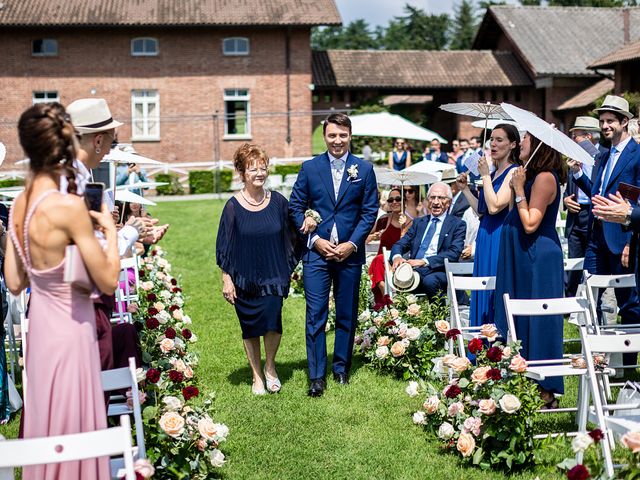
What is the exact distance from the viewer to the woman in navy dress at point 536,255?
20.0 ft

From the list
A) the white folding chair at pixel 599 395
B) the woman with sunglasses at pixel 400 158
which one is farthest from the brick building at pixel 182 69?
the white folding chair at pixel 599 395

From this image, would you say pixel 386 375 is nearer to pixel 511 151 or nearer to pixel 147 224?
pixel 511 151

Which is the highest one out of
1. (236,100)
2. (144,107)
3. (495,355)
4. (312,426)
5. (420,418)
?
(236,100)

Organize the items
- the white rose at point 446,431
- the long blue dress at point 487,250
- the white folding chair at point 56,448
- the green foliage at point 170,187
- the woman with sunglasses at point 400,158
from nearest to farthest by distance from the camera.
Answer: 1. the white folding chair at point 56,448
2. the white rose at point 446,431
3. the long blue dress at point 487,250
4. the woman with sunglasses at point 400,158
5. the green foliage at point 170,187

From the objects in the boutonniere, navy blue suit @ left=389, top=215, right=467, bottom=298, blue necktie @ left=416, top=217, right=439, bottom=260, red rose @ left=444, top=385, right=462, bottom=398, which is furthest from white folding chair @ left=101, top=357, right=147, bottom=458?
blue necktie @ left=416, top=217, right=439, bottom=260

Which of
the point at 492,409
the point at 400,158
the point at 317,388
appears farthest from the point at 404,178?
the point at 400,158

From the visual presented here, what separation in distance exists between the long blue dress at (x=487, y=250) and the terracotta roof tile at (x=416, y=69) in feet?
112

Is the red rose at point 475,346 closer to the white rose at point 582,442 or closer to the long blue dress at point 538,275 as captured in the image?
the long blue dress at point 538,275

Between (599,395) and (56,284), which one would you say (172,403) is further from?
(599,395)

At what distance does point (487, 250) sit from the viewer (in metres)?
7.01

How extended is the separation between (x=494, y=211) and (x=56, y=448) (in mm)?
4396

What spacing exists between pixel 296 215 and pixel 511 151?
6.21 ft

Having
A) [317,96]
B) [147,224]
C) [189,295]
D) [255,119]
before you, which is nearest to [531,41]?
[317,96]

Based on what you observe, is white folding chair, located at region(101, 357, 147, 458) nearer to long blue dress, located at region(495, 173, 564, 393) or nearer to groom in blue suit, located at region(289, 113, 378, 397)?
groom in blue suit, located at region(289, 113, 378, 397)
